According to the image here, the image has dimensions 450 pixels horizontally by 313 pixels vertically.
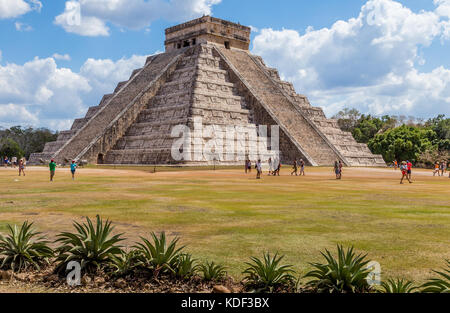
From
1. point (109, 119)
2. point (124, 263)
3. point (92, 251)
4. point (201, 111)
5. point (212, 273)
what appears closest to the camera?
point (212, 273)

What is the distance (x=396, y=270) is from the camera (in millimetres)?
6152

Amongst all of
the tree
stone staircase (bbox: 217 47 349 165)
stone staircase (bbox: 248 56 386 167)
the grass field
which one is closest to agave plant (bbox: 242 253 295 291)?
the grass field

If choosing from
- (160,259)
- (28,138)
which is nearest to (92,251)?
(160,259)

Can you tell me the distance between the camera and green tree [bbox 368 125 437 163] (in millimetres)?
57562

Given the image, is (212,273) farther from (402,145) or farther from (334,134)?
(402,145)

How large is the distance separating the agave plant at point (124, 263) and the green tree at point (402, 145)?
2211 inches

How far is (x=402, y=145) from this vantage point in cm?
5797

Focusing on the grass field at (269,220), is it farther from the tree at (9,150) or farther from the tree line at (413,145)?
the tree at (9,150)

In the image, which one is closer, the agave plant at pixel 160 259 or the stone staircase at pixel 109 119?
the agave plant at pixel 160 259

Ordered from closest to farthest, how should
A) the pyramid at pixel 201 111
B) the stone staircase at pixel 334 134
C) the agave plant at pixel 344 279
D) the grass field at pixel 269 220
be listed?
the agave plant at pixel 344 279 < the grass field at pixel 269 220 < the pyramid at pixel 201 111 < the stone staircase at pixel 334 134

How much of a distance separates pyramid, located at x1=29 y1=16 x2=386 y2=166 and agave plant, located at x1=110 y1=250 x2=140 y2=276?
2883 cm

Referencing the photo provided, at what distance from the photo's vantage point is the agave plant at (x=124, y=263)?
5.98m

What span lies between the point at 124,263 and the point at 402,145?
5774 cm

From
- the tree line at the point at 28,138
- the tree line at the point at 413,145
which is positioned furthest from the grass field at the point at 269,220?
the tree line at the point at 28,138
